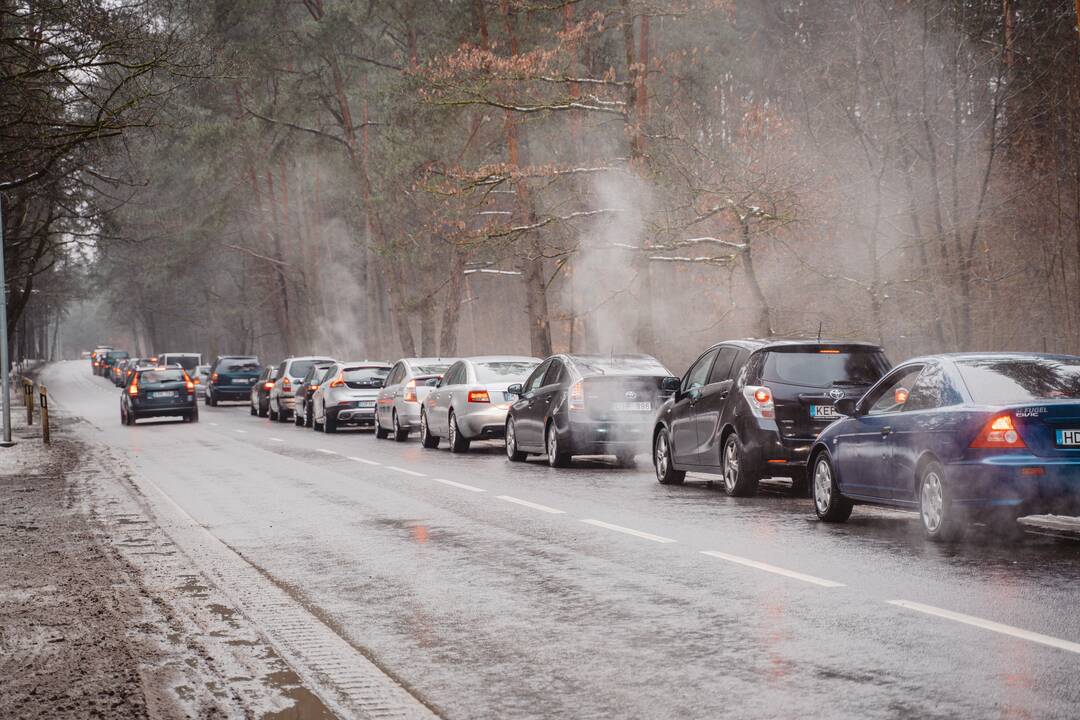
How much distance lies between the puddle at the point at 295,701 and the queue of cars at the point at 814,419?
18.9 ft

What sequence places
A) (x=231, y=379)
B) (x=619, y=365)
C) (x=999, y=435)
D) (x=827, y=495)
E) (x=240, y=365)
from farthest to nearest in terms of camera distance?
(x=240, y=365)
(x=231, y=379)
(x=619, y=365)
(x=827, y=495)
(x=999, y=435)

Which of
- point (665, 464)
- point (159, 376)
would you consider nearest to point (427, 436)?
point (665, 464)

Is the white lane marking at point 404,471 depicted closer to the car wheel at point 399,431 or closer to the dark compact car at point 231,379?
the car wheel at point 399,431

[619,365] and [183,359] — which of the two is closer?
[619,365]

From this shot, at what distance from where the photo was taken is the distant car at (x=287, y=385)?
40.0 meters

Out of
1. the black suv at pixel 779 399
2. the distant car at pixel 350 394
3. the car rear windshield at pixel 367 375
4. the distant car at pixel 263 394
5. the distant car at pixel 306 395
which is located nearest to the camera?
the black suv at pixel 779 399

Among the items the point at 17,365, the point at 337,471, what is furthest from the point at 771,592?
the point at 17,365

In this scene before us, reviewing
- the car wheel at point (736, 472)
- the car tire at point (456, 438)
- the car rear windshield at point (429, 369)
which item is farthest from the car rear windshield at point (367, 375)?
the car wheel at point (736, 472)

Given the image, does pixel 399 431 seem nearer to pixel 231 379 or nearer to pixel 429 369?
pixel 429 369

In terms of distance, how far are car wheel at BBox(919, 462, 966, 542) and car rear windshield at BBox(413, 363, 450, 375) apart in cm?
1828

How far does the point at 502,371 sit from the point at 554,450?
436 cm

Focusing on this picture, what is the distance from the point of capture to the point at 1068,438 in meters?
10.1

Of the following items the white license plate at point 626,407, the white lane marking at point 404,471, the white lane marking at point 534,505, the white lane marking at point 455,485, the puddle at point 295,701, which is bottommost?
the white lane marking at point 404,471

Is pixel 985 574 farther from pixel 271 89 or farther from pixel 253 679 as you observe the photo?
pixel 271 89
